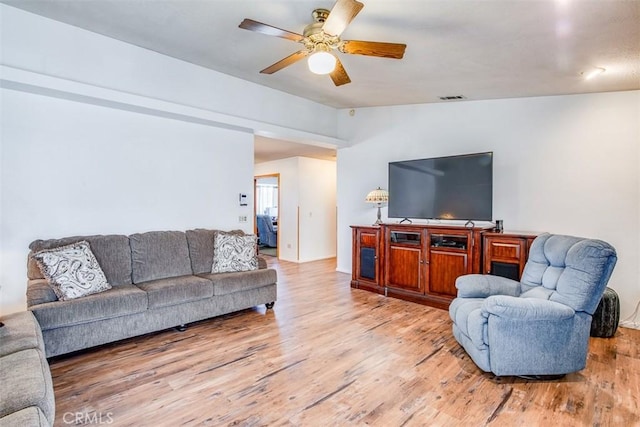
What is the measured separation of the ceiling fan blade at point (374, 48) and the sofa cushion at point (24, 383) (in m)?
2.67

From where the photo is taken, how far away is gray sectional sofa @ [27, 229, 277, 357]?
8.60 ft

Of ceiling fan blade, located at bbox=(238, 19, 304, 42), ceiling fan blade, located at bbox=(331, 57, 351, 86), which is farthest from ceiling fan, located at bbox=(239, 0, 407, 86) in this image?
ceiling fan blade, located at bbox=(331, 57, 351, 86)

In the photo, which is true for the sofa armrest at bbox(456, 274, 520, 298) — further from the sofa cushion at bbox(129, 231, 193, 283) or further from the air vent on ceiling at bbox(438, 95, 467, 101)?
the sofa cushion at bbox(129, 231, 193, 283)

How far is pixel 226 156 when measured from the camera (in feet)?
14.5

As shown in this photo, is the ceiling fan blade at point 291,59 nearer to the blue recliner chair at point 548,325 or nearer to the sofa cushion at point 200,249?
the sofa cushion at point 200,249

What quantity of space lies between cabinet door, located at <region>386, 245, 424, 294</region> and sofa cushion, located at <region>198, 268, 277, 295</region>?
1.64 meters

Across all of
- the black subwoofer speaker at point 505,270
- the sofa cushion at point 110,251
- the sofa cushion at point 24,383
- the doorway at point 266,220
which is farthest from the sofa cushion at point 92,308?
the doorway at point 266,220

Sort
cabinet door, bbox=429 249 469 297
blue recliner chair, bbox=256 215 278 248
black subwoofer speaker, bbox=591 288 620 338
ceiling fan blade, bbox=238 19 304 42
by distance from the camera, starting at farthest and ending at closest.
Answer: blue recliner chair, bbox=256 215 278 248, cabinet door, bbox=429 249 469 297, black subwoofer speaker, bbox=591 288 620 338, ceiling fan blade, bbox=238 19 304 42

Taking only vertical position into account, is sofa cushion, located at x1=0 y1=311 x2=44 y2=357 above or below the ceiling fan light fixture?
below

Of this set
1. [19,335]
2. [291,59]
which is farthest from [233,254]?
[291,59]

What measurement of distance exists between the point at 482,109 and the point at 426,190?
1.26 meters

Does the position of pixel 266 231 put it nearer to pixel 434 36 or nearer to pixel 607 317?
pixel 434 36

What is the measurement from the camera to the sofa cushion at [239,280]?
3471 millimetres

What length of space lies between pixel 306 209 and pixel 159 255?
13.2 ft
